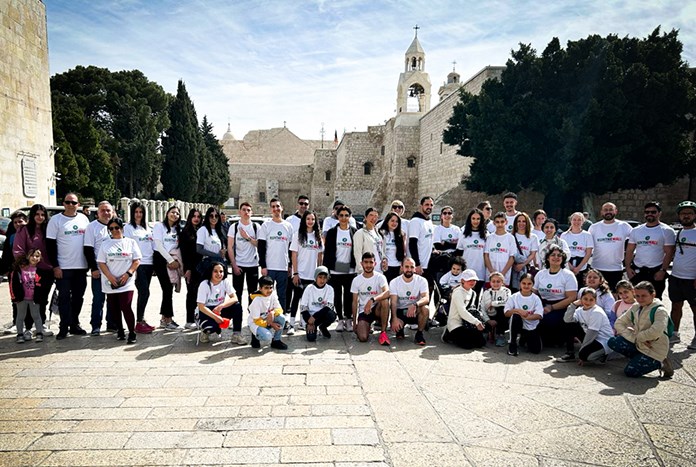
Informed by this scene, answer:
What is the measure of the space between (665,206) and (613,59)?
741 cm

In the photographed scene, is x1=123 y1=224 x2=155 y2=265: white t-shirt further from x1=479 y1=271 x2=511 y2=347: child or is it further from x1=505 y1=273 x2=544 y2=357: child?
x1=505 y1=273 x2=544 y2=357: child

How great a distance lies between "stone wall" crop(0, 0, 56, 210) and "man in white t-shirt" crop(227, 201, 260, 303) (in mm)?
10870

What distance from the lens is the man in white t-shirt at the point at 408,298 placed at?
5.27 metres

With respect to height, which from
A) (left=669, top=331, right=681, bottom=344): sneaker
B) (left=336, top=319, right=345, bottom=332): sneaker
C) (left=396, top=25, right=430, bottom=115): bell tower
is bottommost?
(left=669, top=331, right=681, bottom=344): sneaker

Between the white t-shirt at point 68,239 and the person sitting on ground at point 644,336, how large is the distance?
19.3 ft

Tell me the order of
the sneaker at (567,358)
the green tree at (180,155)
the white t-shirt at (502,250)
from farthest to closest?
the green tree at (180,155) < the white t-shirt at (502,250) < the sneaker at (567,358)

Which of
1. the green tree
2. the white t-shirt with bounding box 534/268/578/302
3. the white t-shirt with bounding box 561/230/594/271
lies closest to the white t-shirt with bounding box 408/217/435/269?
the white t-shirt with bounding box 534/268/578/302

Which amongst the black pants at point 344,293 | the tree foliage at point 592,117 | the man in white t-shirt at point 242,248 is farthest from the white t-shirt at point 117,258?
the tree foliage at point 592,117

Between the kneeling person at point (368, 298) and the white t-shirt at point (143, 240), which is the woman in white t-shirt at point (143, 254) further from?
the kneeling person at point (368, 298)

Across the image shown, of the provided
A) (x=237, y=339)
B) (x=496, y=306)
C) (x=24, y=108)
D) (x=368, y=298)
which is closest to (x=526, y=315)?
(x=496, y=306)

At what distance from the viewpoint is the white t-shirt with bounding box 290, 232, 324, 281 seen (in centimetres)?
570

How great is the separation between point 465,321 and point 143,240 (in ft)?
13.4

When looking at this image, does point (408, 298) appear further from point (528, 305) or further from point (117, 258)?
point (117, 258)

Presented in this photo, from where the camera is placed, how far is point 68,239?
5.09 m
